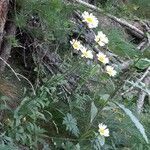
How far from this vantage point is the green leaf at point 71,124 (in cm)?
343

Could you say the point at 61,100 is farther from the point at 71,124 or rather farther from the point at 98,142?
the point at 98,142

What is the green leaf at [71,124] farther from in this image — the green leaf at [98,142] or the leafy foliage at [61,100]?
the green leaf at [98,142]

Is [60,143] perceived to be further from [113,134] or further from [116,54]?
[116,54]

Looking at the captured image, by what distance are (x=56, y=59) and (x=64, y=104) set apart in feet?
1.58

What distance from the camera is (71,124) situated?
3449 mm

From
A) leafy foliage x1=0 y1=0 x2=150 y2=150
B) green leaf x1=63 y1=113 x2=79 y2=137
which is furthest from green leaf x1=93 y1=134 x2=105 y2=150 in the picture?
green leaf x1=63 y1=113 x2=79 y2=137

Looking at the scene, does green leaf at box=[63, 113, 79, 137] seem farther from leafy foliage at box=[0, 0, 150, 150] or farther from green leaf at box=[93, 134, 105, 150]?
green leaf at box=[93, 134, 105, 150]

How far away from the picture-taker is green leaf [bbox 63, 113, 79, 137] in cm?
343

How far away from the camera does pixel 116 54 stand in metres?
4.98

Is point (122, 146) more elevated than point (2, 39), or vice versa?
point (2, 39)

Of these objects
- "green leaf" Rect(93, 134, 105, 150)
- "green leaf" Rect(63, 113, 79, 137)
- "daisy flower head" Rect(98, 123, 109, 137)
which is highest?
"daisy flower head" Rect(98, 123, 109, 137)

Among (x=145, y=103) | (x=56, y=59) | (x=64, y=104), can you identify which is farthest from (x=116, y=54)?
(x=64, y=104)

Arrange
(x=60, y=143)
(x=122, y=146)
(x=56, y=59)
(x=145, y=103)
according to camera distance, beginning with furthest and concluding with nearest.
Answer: (x=145, y=103) → (x=56, y=59) → (x=122, y=146) → (x=60, y=143)

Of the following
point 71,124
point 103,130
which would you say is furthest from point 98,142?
point 71,124
